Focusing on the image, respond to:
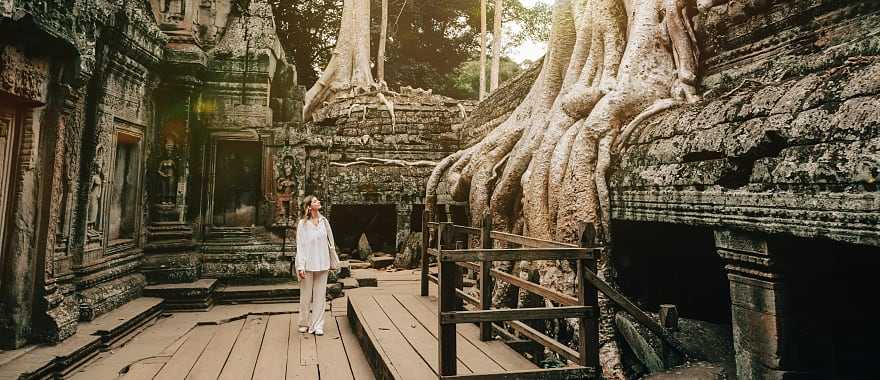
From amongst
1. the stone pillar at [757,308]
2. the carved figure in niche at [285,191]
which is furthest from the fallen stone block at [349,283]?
the stone pillar at [757,308]

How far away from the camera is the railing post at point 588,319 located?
8.38 ft

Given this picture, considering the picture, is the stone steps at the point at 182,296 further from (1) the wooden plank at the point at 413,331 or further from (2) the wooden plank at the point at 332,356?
(1) the wooden plank at the point at 413,331

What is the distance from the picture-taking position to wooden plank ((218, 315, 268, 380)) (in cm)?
331

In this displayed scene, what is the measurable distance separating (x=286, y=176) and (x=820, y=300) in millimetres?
5980

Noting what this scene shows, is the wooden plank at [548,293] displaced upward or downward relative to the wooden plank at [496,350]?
upward

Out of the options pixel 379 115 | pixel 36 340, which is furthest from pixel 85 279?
pixel 379 115

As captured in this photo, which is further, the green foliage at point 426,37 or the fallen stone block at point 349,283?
the green foliage at point 426,37

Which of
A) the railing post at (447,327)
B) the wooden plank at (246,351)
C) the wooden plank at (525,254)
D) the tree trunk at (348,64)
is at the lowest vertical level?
the wooden plank at (246,351)

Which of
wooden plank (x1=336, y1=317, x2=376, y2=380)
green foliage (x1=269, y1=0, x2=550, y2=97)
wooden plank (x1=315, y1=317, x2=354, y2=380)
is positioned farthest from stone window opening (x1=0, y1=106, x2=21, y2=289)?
green foliage (x1=269, y1=0, x2=550, y2=97)

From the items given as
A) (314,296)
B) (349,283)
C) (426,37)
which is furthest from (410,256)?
(426,37)

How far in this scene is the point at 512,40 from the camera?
820 inches

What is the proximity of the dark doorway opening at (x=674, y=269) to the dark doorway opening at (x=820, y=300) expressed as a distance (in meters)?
1.57

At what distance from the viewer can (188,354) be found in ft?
12.4

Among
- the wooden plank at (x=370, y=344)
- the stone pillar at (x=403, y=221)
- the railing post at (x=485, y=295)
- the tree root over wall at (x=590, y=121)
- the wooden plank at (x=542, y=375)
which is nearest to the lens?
the wooden plank at (x=542, y=375)
